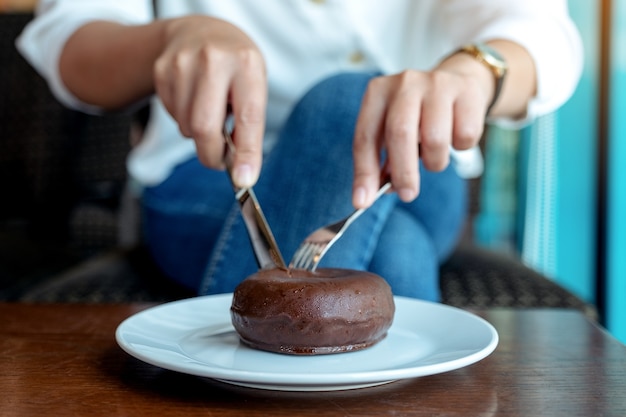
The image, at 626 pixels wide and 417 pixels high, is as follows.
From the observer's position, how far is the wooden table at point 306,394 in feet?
1.42

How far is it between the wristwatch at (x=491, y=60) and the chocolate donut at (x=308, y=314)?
1.36ft

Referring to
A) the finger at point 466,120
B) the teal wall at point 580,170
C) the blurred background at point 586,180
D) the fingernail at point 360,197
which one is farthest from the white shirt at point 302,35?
the teal wall at point 580,170

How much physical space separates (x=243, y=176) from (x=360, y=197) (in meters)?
0.11

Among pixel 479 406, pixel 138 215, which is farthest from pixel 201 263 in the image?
pixel 138 215

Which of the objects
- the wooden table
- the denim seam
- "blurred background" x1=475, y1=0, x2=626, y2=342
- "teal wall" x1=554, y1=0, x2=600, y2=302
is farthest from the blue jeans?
"teal wall" x1=554, y1=0, x2=600, y2=302

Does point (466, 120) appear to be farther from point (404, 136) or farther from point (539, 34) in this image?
point (539, 34)

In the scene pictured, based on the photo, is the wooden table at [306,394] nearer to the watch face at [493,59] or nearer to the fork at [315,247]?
the fork at [315,247]

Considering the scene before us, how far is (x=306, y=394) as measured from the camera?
455mm

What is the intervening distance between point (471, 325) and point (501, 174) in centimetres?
218

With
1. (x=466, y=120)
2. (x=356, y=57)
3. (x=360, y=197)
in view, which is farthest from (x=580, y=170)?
(x=360, y=197)

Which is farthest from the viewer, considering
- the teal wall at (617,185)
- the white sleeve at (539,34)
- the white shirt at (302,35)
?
the teal wall at (617,185)

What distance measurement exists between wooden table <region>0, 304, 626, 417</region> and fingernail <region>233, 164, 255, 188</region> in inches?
6.7

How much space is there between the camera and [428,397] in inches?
18.1

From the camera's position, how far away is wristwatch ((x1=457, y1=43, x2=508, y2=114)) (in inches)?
34.1
